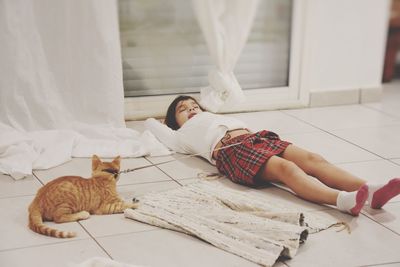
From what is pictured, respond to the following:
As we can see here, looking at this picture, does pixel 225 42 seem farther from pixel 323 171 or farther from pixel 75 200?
pixel 75 200

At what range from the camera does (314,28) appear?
3.20 metres

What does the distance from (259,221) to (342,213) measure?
0.97 ft

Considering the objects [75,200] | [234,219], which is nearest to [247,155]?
[234,219]

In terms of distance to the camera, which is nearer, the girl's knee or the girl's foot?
the girl's foot

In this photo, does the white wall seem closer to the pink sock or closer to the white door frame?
the white door frame

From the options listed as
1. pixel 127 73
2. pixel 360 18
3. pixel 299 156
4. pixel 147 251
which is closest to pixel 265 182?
pixel 299 156

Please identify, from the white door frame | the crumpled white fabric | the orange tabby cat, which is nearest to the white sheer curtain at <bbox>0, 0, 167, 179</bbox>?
the crumpled white fabric

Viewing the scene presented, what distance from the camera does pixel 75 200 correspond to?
189cm

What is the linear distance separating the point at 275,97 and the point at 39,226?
173 cm

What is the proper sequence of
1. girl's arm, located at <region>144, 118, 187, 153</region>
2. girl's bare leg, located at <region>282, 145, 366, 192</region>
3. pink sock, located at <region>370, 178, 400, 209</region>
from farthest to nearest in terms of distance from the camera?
girl's arm, located at <region>144, 118, 187, 153</region> < girl's bare leg, located at <region>282, 145, 366, 192</region> < pink sock, located at <region>370, 178, 400, 209</region>

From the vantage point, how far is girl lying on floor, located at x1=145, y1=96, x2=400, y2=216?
1949 mm

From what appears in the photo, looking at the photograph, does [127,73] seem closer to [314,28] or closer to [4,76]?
[4,76]

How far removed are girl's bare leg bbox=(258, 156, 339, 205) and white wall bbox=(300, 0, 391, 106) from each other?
48.1 inches

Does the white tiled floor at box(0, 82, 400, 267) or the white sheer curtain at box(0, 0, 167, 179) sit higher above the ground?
the white sheer curtain at box(0, 0, 167, 179)
